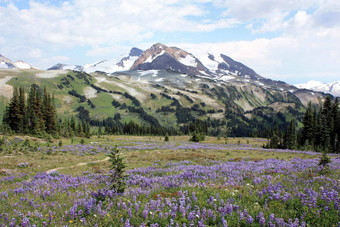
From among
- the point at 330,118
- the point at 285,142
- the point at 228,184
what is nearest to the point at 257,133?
the point at 330,118

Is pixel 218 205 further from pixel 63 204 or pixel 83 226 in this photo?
pixel 63 204

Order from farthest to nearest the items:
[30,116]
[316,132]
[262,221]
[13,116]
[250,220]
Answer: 1. [13,116]
2. [30,116]
3. [316,132]
4. [250,220]
5. [262,221]

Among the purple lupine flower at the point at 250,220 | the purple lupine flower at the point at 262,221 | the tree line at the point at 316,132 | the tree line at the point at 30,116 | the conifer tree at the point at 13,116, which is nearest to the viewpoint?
the purple lupine flower at the point at 262,221

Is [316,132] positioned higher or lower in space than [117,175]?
higher

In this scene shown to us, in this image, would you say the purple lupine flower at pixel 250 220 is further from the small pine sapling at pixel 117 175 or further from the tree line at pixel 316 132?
the tree line at pixel 316 132

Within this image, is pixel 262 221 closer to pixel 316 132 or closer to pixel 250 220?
pixel 250 220

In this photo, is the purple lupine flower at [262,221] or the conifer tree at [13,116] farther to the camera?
the conifer tree at [13,116]

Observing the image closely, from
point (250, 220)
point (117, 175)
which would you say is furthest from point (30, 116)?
point (250, 220)

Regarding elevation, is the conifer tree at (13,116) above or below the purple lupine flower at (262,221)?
above

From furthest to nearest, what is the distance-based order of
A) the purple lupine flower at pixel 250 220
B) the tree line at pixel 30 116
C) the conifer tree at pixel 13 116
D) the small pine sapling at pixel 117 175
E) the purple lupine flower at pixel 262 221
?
the conifer tree at pixel 13 116 < the tree line at pixel 30 116 < the small pine sapling at pixel 117 175 < the purple lupine flower at pixel 250 220 < the purple lupine flower at pixel 262 221

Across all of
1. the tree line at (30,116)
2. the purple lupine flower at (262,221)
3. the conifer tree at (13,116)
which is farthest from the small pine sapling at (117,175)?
the conifer tree at (13,116)

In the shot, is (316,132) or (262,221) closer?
(262,221)

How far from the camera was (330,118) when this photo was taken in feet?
213

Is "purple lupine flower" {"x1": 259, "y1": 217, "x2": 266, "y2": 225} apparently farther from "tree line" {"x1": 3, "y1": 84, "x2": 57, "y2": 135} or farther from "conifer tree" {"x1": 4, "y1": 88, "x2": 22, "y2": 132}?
"conifer tree" {"x1": 4, "y1": 88, "x2": 22, "y2": 132}
